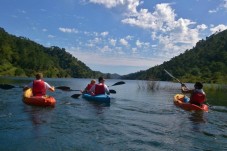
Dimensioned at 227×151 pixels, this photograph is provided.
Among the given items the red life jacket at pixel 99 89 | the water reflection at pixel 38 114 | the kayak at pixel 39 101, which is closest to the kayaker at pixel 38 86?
the kayak at pixel 39 101

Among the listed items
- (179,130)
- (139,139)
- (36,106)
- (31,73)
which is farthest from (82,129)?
(31,73)

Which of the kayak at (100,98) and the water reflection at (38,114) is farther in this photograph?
the kayak at (100,98)

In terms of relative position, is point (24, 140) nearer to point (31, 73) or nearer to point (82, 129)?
point (82, 129)

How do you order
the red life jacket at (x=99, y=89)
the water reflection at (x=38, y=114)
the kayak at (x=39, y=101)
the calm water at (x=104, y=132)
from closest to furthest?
1. the calm water at (x=104, y=132)
2. the water reflection at (x=38, y=114)
3. the kayak at (x=39, y=101)
4. the red life jacket at (x=99, y=89)

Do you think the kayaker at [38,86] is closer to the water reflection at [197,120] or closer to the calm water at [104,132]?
the calm water at [104,132]

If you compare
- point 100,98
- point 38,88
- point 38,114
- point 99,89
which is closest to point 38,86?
point 38,88

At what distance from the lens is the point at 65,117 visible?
15.2m

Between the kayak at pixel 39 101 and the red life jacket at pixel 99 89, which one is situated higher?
the red life jacket at pixel 99 89

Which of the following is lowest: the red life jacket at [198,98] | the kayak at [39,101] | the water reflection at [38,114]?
the water reflection at [38,114]

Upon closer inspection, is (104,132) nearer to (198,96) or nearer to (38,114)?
(38,114)

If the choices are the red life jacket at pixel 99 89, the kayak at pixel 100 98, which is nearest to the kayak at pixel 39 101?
the kayak at pixel 100 98

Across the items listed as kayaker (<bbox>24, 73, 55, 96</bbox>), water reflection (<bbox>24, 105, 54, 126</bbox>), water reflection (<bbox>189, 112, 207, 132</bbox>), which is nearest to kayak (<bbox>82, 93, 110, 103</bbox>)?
kayaker (<bbox>24, 73, 55, 96</bbox>)

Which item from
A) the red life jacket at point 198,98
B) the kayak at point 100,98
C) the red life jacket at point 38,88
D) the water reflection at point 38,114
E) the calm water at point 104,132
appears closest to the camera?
the calm water at point 104,132

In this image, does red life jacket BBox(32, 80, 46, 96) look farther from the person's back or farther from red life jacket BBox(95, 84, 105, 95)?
A: the person's back
